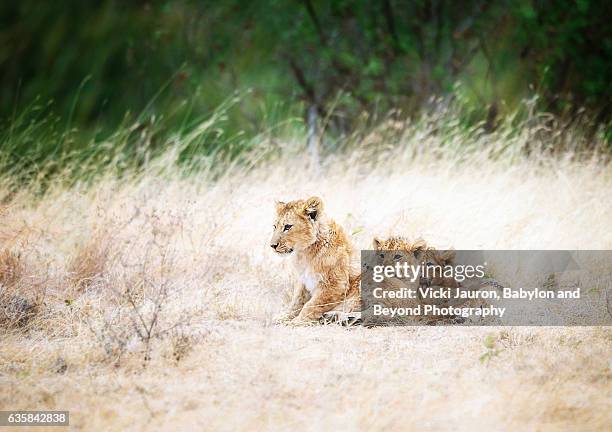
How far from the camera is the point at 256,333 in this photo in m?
4.72

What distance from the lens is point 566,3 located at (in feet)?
33.6

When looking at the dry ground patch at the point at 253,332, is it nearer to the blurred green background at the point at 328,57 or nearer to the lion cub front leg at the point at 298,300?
the lion cub front leg at the point at 298,300

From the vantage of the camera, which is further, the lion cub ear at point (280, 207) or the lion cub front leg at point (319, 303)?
the lion cub ear at point (280, 207)

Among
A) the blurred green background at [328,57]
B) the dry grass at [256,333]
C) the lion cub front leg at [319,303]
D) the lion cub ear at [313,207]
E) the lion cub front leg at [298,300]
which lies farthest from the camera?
the blurred green background at [328,57]

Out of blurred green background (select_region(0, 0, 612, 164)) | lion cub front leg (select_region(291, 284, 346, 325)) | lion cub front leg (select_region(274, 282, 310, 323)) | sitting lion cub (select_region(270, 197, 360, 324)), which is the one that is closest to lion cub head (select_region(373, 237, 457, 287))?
sitting lion cub (select_region(270, 197, 360, 324))

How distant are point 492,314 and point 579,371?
101 centimetres

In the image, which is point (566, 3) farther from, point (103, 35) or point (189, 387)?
point (189, 387)

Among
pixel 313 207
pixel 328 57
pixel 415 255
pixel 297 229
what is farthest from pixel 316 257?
pixel 328 57

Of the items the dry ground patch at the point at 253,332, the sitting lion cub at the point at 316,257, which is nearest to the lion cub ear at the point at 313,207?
the sitting lion cub at the point at 316,257

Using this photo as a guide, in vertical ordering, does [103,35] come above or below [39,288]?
above

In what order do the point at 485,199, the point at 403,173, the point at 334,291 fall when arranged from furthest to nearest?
1. the point at 403,173
2. the point at 485,199
3. the point at 334,291

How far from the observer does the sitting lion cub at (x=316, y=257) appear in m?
5.14

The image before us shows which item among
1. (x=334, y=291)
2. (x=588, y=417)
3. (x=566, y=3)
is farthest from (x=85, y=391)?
(x=566, y=3)

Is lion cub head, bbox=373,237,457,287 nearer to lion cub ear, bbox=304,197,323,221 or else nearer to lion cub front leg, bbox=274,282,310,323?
lion cub ear, bbox=304,197,323,221
